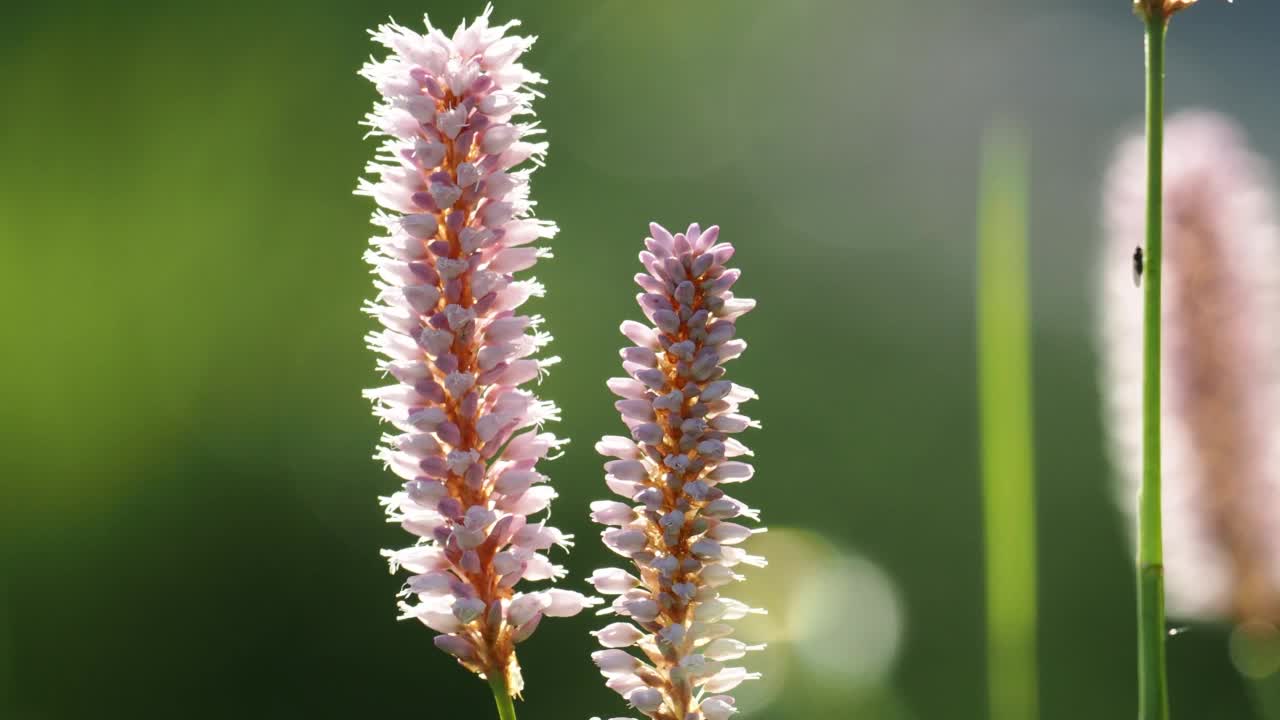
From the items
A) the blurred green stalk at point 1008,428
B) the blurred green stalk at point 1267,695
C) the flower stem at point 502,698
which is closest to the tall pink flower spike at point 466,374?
the flower stem at point 502,698

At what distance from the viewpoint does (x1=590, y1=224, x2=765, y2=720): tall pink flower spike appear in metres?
0.90

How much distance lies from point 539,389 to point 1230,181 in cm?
310

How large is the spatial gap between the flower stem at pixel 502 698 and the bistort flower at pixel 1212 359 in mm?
1552

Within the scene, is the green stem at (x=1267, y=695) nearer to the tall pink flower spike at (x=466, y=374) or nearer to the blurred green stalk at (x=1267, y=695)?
the blurred green stalk at (x=1267, y=695)

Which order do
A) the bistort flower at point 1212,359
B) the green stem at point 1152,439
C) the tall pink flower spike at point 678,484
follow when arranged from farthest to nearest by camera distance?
the bistort flower at point 1212,359
the tall pink flower spike at point 678,484
the green stem at point 1152,439

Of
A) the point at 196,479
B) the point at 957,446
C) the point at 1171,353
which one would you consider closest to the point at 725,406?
the point at 1171,353

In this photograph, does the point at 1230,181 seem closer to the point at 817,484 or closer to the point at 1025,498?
the point at 1025,498

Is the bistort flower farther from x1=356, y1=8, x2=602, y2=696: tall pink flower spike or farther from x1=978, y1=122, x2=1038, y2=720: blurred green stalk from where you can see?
x1=356, y1=8, x2=602, y2=696: tall pink flower spike

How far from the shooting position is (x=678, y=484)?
0.94 m

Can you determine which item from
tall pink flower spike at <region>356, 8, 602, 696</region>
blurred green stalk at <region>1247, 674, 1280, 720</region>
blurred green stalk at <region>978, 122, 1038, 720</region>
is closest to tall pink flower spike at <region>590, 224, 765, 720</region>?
tall pink flower spike at <region>356, 8, 602, 696</region>

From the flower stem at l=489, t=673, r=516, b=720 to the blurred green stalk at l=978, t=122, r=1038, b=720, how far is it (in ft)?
1.21

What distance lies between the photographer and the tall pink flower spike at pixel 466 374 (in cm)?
93

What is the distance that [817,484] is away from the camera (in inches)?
227

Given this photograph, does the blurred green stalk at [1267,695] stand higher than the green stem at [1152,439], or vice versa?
the green stem at [1152,439]
